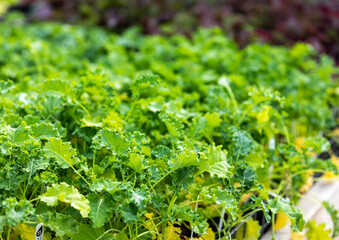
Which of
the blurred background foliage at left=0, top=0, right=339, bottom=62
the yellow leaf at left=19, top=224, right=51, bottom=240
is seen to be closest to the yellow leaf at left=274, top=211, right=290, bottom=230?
the yellow leaf at left=19, top=224, right=51, bottom=240

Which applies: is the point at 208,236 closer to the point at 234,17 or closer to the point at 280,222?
Answer: the point at 280,222

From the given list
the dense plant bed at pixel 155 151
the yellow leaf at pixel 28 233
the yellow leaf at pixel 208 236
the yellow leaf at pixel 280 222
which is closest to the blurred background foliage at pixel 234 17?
the dense plant bed at pixel 155 151

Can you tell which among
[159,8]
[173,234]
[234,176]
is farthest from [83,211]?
[159,8]

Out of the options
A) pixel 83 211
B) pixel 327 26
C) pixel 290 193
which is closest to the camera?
pixel 83 211

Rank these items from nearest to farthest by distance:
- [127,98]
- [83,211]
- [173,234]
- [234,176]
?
[83,211], [173,234], [234,176], [127,98]

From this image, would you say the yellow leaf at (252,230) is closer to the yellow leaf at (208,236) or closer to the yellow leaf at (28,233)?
the yellow leaf at (208,236)

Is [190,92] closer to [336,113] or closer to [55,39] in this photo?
[336,113]

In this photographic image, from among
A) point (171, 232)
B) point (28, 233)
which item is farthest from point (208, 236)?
point (28, 233)
